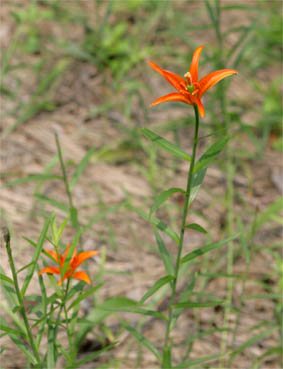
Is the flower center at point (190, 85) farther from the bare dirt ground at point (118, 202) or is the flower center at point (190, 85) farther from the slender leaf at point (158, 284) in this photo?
the bare dirt ground at point (118, 202)

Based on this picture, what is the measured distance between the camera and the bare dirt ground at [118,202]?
2.02 meters

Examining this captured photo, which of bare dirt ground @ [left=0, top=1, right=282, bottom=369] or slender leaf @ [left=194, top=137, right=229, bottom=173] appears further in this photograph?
bare dirt ground @ [left=0, top=1, right=282, bottom=369]

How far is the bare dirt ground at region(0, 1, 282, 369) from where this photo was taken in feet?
6.63

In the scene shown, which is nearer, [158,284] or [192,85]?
[192,85]

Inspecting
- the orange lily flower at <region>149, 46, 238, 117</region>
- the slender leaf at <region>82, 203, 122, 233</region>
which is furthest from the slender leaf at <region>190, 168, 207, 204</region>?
the slender leaf at <region>82, 203, 122, 233</region>

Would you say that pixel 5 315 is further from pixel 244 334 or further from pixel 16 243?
pixel 244 334

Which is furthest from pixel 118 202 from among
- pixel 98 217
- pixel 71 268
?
pixel 71 268

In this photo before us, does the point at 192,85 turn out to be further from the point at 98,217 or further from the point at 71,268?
the point at 98,217

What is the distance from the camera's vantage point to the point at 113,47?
10.4 ft

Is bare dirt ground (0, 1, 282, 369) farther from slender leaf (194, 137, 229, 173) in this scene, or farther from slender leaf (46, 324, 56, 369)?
slender leaf (194, 137, 229, 173)

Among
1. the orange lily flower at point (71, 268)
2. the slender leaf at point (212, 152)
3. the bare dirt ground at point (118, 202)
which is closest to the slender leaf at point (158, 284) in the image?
the orange lily flower at point (71, 268)

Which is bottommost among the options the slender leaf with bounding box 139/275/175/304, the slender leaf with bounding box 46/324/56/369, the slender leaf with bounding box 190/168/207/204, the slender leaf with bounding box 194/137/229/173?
the slender leaf with bounding box 46/324/56/369

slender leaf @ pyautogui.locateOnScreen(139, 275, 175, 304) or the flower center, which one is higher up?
the flower center

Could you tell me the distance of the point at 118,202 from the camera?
2.54 meters
